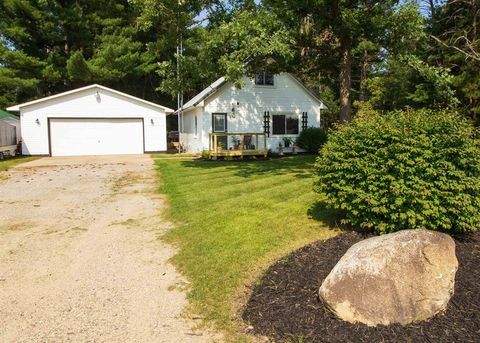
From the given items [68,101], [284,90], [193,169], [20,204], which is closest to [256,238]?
[20,204]

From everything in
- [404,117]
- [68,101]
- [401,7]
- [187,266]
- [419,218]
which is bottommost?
[187,266]

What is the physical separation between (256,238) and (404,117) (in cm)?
269

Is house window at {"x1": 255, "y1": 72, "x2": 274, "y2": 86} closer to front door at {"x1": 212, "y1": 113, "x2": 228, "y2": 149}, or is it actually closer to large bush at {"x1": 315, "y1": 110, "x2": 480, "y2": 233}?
front door at {"x1": 212, "y1": 113, "x2": 228, "y2": 149}

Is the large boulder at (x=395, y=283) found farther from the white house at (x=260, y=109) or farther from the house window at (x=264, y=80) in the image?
the house window at (x=264, y=80)

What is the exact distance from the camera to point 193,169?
15461mm

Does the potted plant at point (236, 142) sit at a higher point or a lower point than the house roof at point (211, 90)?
lower

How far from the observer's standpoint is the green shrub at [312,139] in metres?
22.0

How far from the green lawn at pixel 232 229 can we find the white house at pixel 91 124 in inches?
576

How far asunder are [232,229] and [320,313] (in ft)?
9.92

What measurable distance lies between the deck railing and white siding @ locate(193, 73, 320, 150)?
5.55ft

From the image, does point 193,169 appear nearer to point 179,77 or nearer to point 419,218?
point 179,77

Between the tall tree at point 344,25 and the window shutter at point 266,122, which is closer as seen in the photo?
the tall tree at point 344,25

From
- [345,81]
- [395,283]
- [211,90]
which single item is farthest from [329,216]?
[211,90]

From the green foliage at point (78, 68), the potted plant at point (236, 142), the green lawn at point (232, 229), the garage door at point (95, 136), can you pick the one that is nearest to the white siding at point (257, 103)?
the potted plant at point (236, 142)
